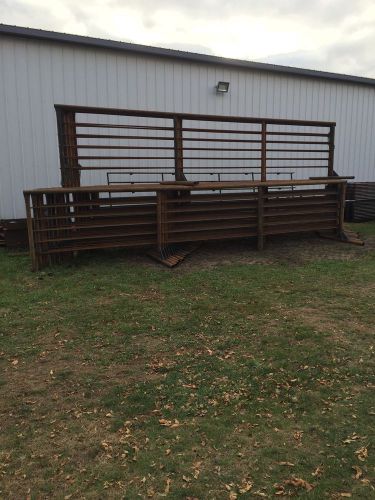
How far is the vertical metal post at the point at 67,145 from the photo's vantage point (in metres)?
6.35

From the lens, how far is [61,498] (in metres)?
2.01

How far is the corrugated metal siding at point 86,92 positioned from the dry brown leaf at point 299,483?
25.6 feet

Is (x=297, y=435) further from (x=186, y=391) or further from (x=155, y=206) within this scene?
(x=155, y=206)

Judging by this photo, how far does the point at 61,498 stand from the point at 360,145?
42.4 feet

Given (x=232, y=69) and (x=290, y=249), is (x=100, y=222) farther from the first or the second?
(x=232, y=69)

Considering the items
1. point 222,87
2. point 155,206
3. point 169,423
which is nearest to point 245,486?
point 169,423

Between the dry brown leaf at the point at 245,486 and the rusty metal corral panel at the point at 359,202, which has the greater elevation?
the rusty metal corral panel at the point at 359,202

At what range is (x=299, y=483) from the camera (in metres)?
2.07

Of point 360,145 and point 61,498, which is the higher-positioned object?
point 360,145

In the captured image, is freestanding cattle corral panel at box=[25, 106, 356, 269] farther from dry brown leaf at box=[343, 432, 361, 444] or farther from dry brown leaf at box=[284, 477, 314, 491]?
dry brown leaf at box=[284, 477, 314, 491]

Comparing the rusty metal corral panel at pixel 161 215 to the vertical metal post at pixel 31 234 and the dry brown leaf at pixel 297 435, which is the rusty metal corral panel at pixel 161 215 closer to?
the vertical metal post at pixel 31 234

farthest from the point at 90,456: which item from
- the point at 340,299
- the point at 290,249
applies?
the point at 290,249

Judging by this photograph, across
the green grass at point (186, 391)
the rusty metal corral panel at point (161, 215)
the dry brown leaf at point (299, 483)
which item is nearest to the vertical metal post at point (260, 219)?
the rusty metal corral panel at point (161, 215)

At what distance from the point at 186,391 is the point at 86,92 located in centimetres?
752
